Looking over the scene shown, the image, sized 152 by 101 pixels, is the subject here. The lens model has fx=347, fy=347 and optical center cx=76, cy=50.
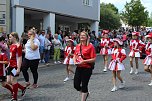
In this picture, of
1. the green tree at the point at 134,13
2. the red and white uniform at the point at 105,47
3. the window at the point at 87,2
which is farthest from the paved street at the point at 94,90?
the green tree at the point at 134,13

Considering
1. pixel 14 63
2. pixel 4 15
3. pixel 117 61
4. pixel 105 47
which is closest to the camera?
pixel 14 63

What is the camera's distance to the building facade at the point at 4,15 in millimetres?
21466

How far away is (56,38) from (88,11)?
47.9 feet

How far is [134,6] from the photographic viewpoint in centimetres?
5994

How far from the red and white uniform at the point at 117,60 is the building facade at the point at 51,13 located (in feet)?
40.9

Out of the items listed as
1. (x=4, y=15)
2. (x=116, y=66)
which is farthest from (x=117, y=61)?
(x=4, y=15)

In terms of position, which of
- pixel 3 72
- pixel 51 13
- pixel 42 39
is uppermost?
pixel 51 13

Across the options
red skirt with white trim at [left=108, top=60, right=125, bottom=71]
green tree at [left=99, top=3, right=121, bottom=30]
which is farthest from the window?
red skirt with white trim at [left=108, top=60, right=125, bottom=71]

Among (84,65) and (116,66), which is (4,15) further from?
(84,65)

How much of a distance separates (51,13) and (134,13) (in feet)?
114

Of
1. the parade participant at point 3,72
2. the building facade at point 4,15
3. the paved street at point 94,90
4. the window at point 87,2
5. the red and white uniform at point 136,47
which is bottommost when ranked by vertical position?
the paved street at point 94,90

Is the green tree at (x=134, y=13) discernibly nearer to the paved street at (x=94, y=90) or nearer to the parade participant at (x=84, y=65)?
the paved street at (x=94, y=90)

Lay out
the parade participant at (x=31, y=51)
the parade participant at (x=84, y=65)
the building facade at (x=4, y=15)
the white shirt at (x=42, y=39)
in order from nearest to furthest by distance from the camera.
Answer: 1. the parade participant at (x=84, y=65)
2. the parade participant at (x=31, y=51)
3. the white shirt at (x=42, y=39)
4. the building facade at (x=4, y=15)

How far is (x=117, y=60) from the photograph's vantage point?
10.8 m
